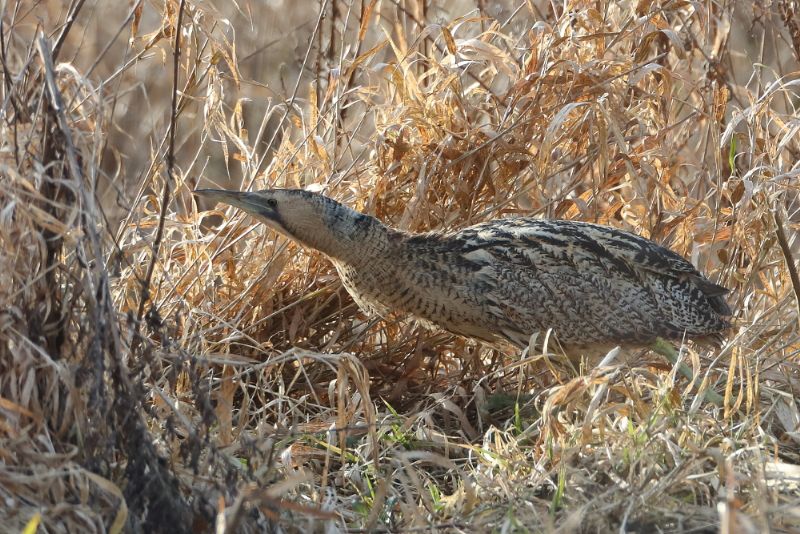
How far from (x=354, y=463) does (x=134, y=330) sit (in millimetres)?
937

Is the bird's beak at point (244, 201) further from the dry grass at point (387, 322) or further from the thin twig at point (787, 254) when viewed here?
the thin twig at point (787, 254)

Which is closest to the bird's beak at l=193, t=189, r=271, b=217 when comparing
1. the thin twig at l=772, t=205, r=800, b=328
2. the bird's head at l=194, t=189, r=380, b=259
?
the bird's head at l=194, t=189, r=380, b=259

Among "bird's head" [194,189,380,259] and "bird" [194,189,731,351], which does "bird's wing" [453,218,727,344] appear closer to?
"bird" [194,189,731,351]

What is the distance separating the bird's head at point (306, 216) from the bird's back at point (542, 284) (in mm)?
93

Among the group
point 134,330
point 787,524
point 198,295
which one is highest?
point 134,330

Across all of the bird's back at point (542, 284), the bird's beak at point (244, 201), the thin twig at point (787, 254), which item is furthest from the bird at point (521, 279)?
the thin twig at point (787, 254)

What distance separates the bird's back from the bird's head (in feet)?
0.31

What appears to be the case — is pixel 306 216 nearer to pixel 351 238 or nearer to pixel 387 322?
pixel 351 238

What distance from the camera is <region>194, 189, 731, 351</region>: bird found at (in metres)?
3.31

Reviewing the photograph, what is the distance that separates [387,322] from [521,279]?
466 mm

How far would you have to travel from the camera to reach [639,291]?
3.38 metres

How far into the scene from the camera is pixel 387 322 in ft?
11.8

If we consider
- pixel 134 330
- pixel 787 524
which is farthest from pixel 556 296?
pixel 134 330

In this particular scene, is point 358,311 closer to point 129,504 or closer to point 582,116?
point 582,116
